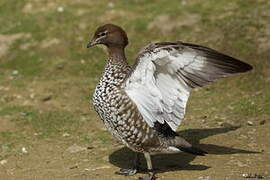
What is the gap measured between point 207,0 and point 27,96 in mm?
5490

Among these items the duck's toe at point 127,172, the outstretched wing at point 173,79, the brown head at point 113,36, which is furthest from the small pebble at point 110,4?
the outstretched wing at point 173,79

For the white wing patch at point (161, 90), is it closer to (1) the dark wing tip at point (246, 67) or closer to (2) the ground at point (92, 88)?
(1) the dark wing tip at point (246, 67)

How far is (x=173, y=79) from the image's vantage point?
6680 mm

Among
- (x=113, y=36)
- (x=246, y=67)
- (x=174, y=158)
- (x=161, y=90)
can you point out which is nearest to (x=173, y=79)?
(x=161, y=90)

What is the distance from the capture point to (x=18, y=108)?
10.2m

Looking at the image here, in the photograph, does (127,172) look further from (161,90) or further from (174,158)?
(161,90)

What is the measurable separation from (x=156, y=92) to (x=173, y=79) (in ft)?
0.87

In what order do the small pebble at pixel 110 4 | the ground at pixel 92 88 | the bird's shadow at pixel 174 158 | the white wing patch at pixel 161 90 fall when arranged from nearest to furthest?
1. the white wing patch at pixel 161 90
2. the bird's shadow at pixel 174 158
3. the ground at pixel 92 88
4. the small pebble at pixel 110 4

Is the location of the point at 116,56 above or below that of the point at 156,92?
above

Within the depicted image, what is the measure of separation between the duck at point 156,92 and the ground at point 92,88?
1.79 feet

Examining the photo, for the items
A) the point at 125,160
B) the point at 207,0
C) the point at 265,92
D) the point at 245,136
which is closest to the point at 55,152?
the point at 125,160

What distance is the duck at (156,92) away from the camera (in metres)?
6.57

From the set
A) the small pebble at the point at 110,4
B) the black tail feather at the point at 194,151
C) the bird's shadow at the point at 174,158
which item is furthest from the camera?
the small pebble at the point at 110,4

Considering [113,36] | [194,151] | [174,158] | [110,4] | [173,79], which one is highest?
[110,4]
